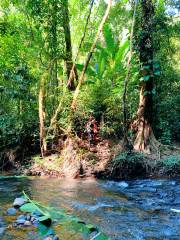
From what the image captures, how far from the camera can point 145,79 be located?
823 cm

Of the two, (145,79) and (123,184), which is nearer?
(123,184)

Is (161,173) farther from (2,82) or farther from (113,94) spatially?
(2,82)

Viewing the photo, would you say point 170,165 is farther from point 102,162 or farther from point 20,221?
point 20,221

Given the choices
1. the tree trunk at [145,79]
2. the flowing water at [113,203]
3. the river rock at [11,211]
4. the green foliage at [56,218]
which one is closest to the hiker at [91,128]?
the tree trunk at [145,79]

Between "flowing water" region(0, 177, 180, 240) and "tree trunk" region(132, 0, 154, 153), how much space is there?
144 cm

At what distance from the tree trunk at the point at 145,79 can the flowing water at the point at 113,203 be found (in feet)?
4.72

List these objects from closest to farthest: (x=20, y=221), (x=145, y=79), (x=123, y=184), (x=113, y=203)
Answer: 1. (x=20, y=221)
2. (x=113, y=203)
3. (x=123, y=184)
4. (x=145, y=79)

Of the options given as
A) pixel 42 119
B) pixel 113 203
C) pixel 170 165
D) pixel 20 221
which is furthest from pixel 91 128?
pixel 20 221

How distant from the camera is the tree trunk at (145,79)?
323 inches

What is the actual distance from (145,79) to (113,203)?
3744mm

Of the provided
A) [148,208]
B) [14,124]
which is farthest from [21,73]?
[148,208]

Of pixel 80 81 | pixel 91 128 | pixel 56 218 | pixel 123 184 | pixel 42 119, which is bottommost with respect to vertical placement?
pixel 123 184

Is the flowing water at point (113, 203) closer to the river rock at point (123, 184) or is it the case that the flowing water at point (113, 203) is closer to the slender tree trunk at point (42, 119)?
the river rock at point (123, 184)

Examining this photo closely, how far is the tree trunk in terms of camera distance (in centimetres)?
820
